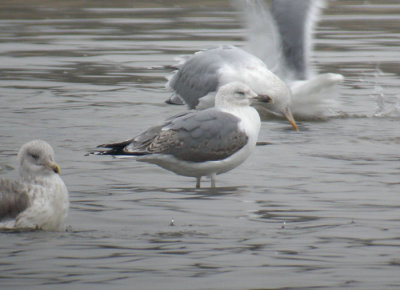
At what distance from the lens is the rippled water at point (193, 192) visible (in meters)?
5.67

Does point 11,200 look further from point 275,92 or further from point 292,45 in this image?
point 292,45

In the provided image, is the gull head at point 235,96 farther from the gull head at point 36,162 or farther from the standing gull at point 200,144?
the gull head at point 36,162

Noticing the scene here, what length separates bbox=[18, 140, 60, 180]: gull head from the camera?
6711mm

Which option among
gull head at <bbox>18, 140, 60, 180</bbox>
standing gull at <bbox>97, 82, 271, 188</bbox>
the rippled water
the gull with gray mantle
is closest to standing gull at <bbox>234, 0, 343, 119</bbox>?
the gull with gray mantle

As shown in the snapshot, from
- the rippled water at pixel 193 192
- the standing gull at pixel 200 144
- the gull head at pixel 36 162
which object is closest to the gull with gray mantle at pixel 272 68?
the rippled water at pixel 193 192

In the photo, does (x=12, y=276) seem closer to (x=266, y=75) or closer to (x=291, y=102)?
(x=266, y=75)

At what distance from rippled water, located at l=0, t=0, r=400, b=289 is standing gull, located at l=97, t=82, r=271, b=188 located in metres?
0.20

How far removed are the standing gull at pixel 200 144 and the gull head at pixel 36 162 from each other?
1.23 meters

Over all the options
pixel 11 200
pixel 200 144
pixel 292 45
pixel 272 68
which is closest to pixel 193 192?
pixel 200 144

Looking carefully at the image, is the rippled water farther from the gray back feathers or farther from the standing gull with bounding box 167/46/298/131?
the standing gull with bounding box 167/46/298/131

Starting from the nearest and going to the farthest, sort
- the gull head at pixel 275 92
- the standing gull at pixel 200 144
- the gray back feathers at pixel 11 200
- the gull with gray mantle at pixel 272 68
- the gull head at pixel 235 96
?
the gray back feathers at pixel 11 200 < the standing gull at pixel 200 144 < the gull head at pixel 235 96 < the gull head at pixel 275 92 < the gull with gray mantle at pixel 272 68

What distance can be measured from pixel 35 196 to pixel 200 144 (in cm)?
174

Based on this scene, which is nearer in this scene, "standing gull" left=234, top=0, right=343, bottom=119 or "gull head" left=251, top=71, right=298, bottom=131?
"gull head" left=251, top=71, right=298, bottom=131

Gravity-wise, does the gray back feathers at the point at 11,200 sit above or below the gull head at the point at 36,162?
below
